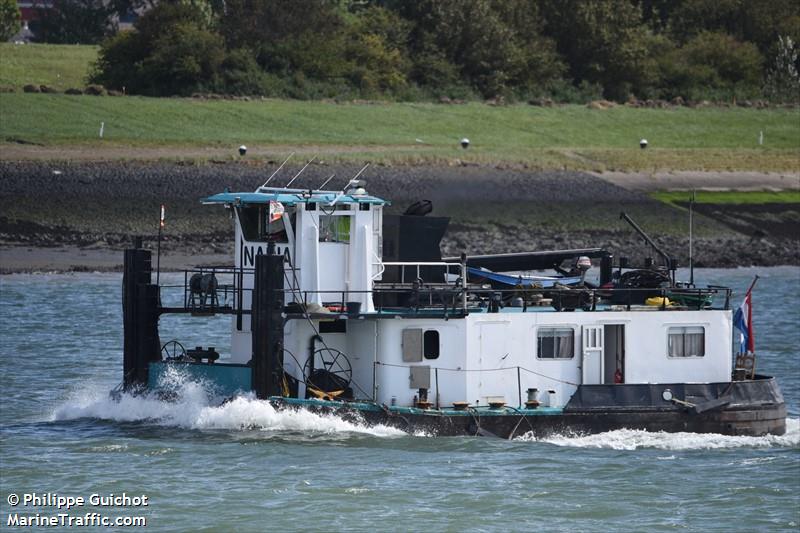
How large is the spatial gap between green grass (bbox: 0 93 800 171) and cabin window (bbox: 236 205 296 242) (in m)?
31.4

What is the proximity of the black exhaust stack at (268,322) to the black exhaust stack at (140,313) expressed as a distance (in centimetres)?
245

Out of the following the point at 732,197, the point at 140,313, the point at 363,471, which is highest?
the point at 732,197

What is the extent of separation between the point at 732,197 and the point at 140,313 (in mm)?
38358

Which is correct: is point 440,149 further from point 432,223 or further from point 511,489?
point 511,489

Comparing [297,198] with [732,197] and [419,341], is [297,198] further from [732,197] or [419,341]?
[732,197]

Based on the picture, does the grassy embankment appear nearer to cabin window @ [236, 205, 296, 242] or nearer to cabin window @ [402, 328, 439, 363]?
cabin window @ [236, 205, 296, 242]

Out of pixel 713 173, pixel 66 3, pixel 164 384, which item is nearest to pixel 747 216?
pixel 713 173

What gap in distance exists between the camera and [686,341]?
92.3 ft

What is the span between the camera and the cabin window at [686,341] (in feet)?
92.0

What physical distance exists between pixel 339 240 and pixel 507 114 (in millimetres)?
46856

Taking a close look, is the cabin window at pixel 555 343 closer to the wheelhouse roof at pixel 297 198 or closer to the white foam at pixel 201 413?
the white foam at pixel 201 413

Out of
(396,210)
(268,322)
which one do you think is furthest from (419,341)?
(396,210)

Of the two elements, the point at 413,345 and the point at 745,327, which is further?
the point at 745,327

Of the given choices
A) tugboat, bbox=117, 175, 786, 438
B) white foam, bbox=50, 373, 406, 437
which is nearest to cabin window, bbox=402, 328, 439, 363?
tugboat, bbox=117, 175, 786, 438
